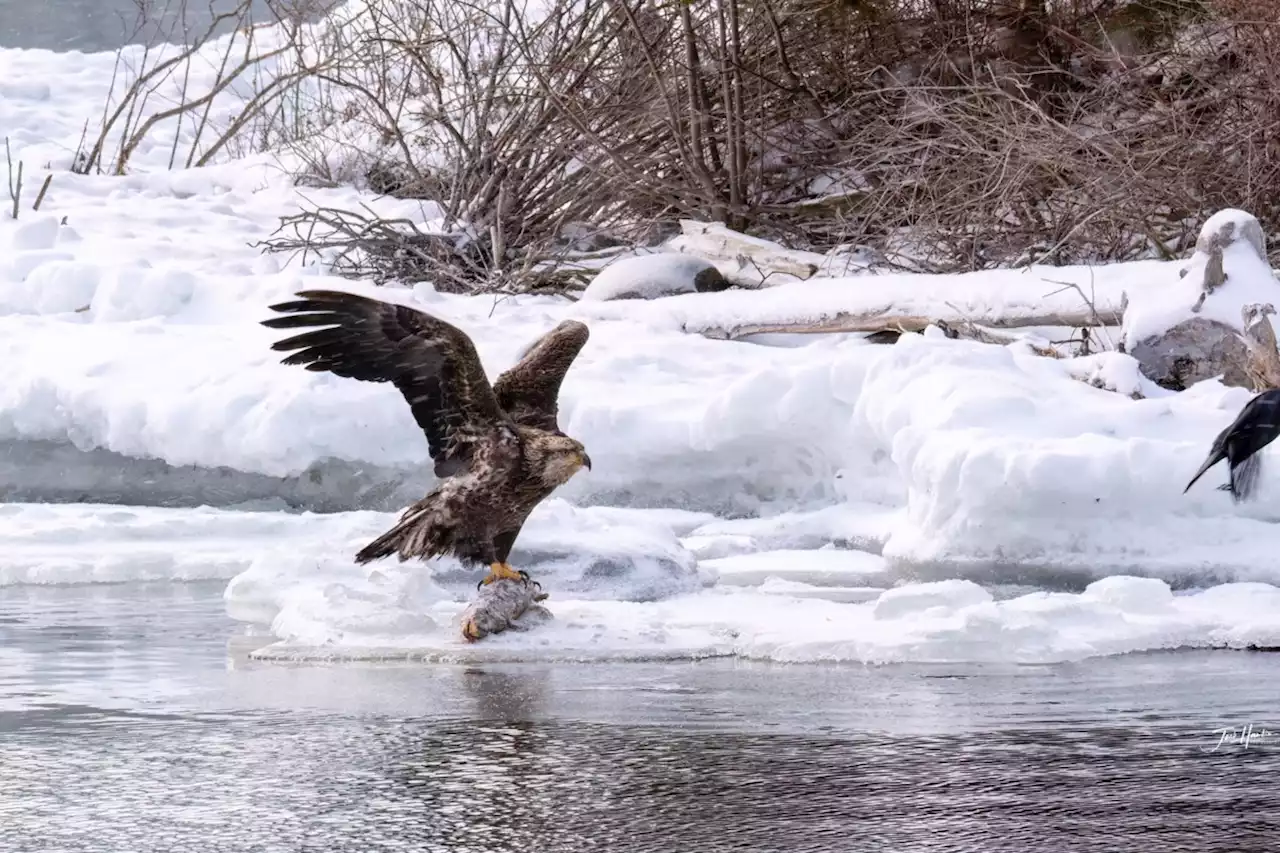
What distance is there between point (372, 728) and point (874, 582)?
120 inches

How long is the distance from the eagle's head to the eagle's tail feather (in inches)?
15.4

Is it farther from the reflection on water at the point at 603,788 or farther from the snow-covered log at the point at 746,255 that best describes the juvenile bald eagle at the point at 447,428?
the snow-covered log at the point at 746,255

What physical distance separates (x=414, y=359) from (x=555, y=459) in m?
0.54

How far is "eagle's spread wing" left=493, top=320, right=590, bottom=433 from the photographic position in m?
6.39

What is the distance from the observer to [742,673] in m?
5.35

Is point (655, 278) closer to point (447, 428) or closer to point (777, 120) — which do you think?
point (777, 120)

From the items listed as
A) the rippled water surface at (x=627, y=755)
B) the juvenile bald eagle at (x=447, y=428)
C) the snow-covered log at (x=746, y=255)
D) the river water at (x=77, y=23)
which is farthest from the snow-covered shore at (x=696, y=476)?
the river water at (x=77, y=23)

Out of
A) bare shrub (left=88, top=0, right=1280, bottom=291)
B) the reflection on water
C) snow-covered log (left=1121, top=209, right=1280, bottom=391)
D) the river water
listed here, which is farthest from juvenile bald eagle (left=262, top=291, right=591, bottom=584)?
the river water

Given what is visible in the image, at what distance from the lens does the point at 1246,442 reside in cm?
680

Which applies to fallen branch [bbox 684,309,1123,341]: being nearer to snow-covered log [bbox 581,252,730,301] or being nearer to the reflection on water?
snow-covered log [bbox 581,252,730,301]

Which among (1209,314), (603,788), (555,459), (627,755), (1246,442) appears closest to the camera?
(603,788)

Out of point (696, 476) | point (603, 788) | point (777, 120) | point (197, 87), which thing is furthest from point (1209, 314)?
point (197, 87)

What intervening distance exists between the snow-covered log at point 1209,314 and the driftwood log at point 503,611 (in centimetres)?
Answer: 480

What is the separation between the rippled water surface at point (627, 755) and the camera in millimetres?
3375
